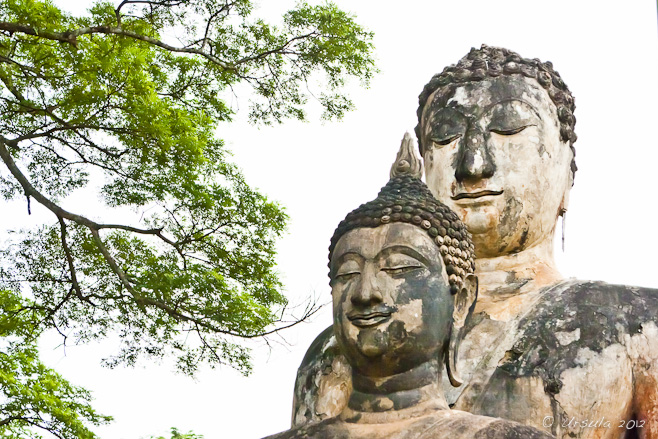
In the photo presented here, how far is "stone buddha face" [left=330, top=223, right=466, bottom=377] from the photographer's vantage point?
182 inches

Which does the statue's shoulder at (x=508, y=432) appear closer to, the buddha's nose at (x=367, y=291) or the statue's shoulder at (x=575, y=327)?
the buddha's nose at (x=367, y=291)

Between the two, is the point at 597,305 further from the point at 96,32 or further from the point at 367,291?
the point at 96,32

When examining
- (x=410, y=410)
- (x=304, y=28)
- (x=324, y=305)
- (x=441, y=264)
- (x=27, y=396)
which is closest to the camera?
(x=410, y=410)

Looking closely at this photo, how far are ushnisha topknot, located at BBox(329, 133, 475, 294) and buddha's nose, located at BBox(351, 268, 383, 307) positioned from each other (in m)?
0.26

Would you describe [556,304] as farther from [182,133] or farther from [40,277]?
[40,277]

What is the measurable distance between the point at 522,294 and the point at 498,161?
774 millimetres

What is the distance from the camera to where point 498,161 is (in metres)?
6.42

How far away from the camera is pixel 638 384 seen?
577cm

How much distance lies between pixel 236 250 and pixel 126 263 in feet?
4.16

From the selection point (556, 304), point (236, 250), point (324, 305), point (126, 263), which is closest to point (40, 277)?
point (126, 263)

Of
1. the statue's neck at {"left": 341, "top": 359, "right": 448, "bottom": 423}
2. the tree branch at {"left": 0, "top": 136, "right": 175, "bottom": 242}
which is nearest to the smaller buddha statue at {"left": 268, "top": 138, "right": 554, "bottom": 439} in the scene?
the statue's neck at {"left": 341, "top": 359, "right": 448, "bottom": 423}

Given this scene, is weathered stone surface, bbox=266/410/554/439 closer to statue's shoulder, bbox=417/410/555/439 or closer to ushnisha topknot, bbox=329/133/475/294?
statue's shoulder, bbox=417/410/555/439
